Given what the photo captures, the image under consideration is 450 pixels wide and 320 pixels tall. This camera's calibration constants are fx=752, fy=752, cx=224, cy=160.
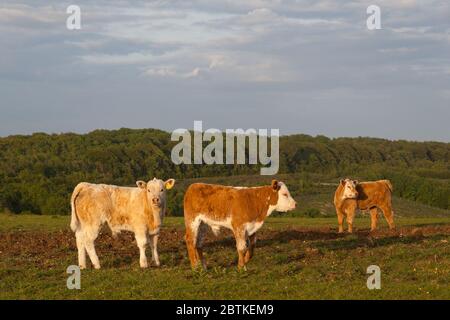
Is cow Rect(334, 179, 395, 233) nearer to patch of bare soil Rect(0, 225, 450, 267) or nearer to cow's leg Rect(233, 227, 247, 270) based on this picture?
patch of bare soil Rect(0, 225, 450, 267)

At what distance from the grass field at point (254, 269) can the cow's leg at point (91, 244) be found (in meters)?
0.31

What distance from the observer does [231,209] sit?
16.2 m

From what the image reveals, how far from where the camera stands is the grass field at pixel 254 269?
1280 cm

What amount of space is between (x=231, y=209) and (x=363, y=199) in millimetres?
10420

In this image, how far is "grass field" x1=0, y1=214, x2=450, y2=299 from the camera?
12805mm

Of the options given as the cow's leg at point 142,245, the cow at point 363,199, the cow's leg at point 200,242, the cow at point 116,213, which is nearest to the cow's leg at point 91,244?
the cow at point 116,213

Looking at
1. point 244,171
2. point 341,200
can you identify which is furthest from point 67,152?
point 341,200

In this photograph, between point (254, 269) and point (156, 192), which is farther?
point (156, 192)

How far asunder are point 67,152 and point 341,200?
2172 inches

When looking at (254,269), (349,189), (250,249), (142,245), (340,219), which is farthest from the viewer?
(349,189)

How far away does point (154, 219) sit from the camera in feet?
55.3

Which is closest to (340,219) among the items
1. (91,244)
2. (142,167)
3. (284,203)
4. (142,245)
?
(284,203)

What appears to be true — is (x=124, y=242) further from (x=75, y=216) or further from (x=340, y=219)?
(x=340, y=219)

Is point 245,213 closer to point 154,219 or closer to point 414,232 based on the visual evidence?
point 154,219
